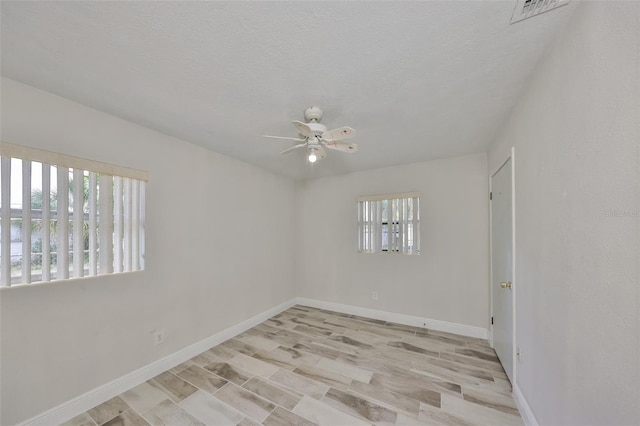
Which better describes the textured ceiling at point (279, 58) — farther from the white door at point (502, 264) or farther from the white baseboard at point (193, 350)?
the white baseboard at point (193, 350)

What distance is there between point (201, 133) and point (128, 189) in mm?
872

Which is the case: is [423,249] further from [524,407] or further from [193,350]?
[193,350]

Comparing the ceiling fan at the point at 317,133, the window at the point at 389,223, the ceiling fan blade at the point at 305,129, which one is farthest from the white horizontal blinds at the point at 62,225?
the window at the point at 389,223

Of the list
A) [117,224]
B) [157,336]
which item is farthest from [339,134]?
[157,336]

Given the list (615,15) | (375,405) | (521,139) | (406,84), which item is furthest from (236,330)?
(615,15)

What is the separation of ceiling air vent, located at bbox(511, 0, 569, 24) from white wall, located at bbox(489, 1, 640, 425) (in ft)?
0.37

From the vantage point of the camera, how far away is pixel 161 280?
246cm

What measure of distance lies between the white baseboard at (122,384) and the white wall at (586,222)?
3.11m

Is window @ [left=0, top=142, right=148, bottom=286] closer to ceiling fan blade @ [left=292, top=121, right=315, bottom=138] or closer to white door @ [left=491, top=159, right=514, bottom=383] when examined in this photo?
ceiling fan blade @ [left=292, top=121, right=315, bottom=138]

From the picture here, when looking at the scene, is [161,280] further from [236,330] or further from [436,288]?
[436,288]

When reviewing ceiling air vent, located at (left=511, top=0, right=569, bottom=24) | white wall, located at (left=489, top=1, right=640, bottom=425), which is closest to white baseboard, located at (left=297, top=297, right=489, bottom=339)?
white wall, located at (left=489, top=1, right=640, bottom=425)

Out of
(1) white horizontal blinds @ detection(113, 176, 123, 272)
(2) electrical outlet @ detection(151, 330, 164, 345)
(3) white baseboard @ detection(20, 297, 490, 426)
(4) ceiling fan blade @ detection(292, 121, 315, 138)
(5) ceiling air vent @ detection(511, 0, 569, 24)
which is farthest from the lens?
(2) electrical outlet @ detection(151, 330, 164, 345)

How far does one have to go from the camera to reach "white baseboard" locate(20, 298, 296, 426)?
1.73 meters

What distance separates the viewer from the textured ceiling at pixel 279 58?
1112 millimetres
